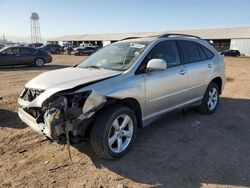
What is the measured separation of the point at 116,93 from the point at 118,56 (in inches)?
46.0

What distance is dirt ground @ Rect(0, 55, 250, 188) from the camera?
3.53 meters

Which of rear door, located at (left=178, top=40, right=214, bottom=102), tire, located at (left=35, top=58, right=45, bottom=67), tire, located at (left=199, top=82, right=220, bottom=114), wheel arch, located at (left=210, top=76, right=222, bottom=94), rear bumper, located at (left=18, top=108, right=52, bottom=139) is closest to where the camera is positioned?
rear bumper, located at (left=18, top=108, right=52, bottom=139)

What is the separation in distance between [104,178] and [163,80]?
77.9 inches

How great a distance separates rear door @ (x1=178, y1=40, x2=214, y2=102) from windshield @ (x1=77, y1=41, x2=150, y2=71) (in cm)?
105

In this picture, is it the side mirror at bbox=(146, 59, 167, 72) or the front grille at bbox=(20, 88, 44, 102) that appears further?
the side mirror at bbox=(146, 59, 167, 72)

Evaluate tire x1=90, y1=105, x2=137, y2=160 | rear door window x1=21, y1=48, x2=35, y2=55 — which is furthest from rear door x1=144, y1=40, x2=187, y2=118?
rear door window x1=21, y1=48, x2=35, y2=55

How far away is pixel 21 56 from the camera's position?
18.0m

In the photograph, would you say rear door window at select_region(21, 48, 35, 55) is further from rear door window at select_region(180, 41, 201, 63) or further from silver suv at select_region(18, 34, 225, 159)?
rear door window at select_region(180, 41, 201, 63)

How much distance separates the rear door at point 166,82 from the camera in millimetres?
4492

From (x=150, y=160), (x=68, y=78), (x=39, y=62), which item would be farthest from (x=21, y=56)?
(x=150, y=160)

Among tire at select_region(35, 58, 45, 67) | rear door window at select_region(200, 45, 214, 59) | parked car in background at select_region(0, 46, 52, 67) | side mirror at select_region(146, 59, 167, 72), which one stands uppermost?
rear door window at select_region(200, 45, 214, 59)

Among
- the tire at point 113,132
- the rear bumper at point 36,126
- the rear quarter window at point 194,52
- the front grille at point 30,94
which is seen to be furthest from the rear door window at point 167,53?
the rear bumper at point 36,126

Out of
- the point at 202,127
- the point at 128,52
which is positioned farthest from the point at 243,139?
the point at 128,52

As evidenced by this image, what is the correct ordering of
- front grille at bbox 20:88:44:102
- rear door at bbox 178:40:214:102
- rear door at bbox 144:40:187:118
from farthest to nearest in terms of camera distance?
rear door at bbox 178:40:214:102 < rear door at bbox 144:40:187:118 < front grille at bbox 20:88:44:102
